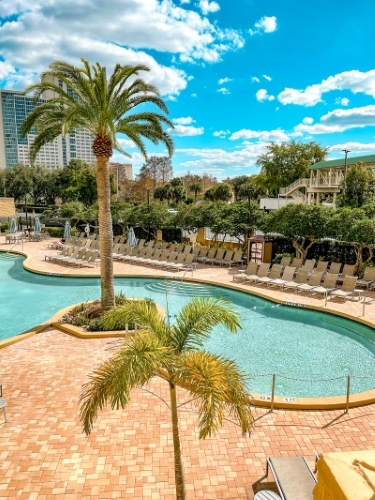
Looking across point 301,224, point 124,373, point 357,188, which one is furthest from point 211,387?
point 357,188

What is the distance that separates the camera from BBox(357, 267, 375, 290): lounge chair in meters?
14.8

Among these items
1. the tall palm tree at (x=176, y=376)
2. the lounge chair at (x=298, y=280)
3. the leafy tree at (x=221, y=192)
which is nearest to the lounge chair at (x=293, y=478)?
the tall palm tree at (x=176, y=376)

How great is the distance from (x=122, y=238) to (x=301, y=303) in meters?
14.2

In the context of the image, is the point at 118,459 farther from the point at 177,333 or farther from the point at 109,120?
the point at 109,120

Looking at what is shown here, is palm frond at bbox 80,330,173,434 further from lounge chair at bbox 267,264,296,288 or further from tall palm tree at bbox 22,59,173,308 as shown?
lounge chair at bbox 267,264,296,288

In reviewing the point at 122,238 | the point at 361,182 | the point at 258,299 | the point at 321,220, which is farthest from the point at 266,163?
the point at 258,299

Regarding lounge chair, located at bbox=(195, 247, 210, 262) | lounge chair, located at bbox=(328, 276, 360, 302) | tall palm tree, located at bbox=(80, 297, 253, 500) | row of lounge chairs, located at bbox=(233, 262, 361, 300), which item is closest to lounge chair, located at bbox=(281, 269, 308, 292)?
row of lounge chairs, located at bbox=(233, 262, 361, 300)

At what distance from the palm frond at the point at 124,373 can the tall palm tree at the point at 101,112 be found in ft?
24.8

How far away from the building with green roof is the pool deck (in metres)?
32.6

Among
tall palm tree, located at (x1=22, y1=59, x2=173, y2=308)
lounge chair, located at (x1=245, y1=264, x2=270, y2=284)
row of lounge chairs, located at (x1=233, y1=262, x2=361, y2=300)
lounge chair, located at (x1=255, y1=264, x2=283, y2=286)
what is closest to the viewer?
tall palm tree, located at (x1=22, y1=59, x2=173, y2=308)

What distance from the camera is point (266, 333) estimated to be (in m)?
11.4

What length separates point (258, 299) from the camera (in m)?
14.6

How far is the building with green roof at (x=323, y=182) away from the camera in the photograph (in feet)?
123

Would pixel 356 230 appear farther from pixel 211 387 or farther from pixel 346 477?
pixel 346 477
